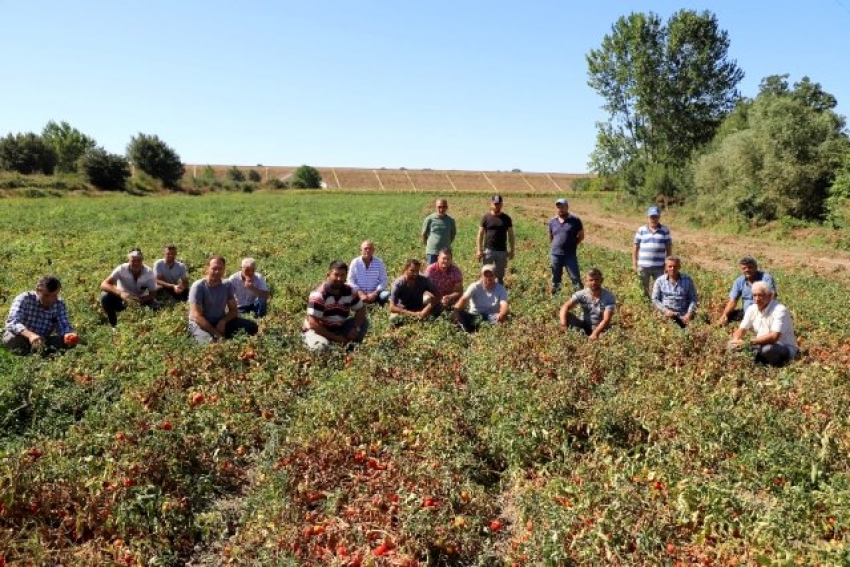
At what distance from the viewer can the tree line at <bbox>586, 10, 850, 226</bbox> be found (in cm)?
2550

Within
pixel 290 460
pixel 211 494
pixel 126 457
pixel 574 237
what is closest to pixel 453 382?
pixel 290 460

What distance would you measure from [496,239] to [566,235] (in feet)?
4.10

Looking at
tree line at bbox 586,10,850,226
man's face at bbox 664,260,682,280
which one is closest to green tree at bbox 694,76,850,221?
tree line at bbox 586,10,850,226

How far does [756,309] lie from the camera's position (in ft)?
26.8

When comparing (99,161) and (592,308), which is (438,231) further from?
(99,161)

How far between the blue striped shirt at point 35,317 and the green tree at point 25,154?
60726mm

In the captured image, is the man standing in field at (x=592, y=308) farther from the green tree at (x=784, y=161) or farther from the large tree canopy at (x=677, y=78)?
the large tree canopy at (x=677, y=78)

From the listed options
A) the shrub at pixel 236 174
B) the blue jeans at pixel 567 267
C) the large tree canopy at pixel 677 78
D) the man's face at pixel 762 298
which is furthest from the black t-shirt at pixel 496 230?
the shrub at pixel 236 174

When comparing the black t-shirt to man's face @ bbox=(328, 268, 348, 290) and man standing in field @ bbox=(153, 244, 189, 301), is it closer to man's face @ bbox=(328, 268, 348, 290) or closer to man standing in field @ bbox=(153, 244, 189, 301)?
man's face @ bbox=(328, 268, 348, 290)

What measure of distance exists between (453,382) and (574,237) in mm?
5320

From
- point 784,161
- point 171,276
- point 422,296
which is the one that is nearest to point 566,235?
point 422,296

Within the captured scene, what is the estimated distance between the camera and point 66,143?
8288 centimetres

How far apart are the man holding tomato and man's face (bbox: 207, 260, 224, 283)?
6.00 feet

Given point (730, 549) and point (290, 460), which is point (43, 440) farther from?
point (730, 549)
